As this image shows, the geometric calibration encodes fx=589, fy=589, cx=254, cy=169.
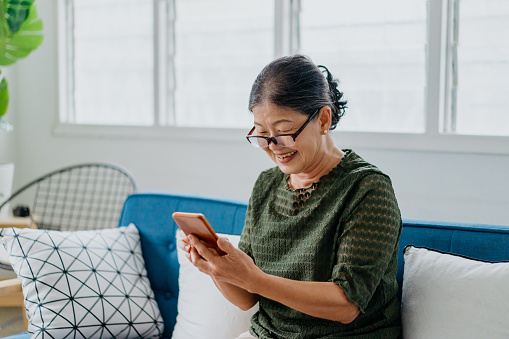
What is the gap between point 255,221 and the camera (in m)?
1.67

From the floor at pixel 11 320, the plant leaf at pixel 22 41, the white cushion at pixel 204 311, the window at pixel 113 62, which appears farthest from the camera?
Answer: the window at pixel 113 62

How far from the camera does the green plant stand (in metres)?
3.15

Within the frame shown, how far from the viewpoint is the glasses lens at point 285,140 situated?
1475 mm

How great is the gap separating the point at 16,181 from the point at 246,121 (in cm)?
178

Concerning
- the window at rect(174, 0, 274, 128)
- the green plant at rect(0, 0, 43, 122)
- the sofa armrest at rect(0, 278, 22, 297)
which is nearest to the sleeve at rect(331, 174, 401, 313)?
the sofa armrest at rect(0, 278, 22, 297)

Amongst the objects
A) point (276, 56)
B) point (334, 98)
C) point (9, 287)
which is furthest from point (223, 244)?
point (276, 56)

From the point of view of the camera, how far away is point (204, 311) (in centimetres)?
184

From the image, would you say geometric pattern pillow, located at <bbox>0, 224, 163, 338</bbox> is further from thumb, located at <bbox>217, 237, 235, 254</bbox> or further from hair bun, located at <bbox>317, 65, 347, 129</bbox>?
hair bun, located at <bbox>317, 65, 347, 129</bbox>

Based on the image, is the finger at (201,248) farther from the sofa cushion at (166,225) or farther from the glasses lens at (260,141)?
the sofa cushion at (166,225)

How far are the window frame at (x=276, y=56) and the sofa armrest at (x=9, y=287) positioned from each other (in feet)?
4.71

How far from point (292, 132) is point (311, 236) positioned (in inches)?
10.5

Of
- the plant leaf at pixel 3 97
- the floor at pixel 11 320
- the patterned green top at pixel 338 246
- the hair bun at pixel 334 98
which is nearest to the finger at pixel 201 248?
the patterned green top at pixel 338 246

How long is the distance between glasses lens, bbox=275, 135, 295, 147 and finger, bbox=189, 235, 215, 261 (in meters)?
0.32

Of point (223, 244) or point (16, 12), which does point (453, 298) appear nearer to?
point (223, 244)
